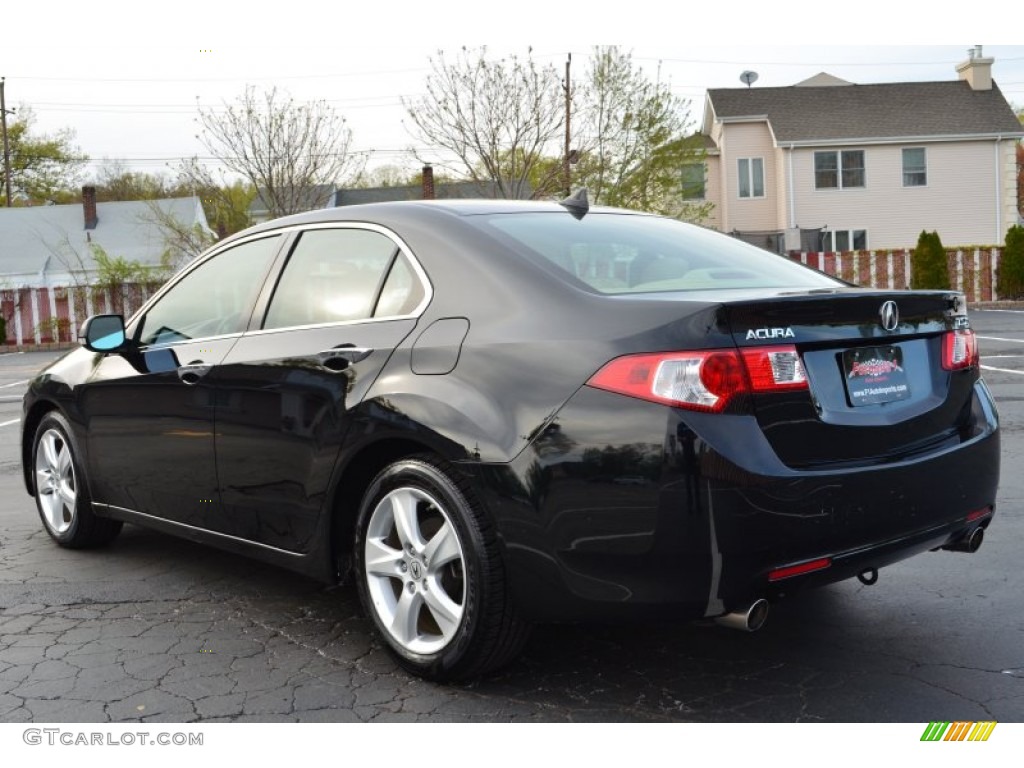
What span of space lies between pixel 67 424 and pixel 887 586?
12.8 feet

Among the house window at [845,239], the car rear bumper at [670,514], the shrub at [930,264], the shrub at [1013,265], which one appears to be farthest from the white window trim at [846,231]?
the car rear bumper at [670,514]

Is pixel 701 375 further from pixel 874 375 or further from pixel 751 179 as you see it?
pixel 751 179

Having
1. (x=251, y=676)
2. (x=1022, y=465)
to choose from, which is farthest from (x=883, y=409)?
(x=1022, y=465)

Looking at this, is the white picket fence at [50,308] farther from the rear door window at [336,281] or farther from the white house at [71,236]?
the rear door window at [336,281]

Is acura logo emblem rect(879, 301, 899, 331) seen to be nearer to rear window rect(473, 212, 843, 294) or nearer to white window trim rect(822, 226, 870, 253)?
rear window rect(473, 212, 843, 294)

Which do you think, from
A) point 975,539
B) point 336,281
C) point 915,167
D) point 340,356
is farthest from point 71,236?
point 975,539

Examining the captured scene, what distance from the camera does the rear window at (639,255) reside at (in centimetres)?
379

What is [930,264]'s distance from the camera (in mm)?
28234

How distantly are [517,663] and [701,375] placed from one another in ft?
4.45

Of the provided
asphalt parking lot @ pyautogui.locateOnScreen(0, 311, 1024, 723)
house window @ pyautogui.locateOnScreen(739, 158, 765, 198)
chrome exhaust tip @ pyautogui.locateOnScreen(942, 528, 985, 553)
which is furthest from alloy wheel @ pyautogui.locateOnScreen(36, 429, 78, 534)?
house window @ pyautogui.locateOnScreen(739, 158, 765, 198)

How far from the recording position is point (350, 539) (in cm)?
408

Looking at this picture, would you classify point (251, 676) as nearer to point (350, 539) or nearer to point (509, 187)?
point (350, 539)

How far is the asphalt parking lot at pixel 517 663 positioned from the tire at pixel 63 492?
312mm

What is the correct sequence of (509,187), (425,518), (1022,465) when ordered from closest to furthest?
(425,518) → (1022,465) → (509,187)
